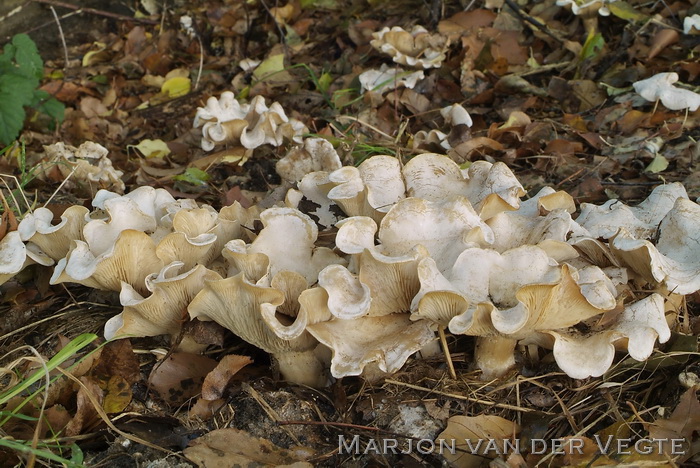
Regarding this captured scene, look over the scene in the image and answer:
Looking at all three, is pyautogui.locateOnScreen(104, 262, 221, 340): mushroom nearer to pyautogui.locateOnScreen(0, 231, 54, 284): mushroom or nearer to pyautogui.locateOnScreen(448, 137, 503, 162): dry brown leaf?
pyautogui.locateOnScreen(0, 231, 54, 284): mushroom

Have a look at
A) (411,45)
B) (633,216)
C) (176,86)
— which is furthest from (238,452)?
(176,86)

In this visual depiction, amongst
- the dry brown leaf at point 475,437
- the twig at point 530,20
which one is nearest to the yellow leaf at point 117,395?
the dry brown leaf at point 475,437

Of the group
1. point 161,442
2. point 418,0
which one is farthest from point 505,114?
point 161,442

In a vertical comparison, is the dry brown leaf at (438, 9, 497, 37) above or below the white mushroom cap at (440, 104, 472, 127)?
above

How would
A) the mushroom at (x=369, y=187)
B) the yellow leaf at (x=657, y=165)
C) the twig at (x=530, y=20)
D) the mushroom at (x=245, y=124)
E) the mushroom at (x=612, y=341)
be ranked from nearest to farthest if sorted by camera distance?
the mushroom at (x=612, y=341), the mushroom at (x=369, y=187), the yellow leaf at (x=657, y=165), the mushroom at (x=245, y=124), the twig at (x=530, y=20)

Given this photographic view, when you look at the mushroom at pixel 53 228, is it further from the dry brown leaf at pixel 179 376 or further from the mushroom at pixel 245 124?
the mushroom at pixel 245 124

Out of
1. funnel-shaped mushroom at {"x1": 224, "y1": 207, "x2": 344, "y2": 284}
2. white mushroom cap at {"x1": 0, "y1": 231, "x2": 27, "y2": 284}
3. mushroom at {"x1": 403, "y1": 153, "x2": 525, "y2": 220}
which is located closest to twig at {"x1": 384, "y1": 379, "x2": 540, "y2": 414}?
funnel-shaped mushroom at {"x1": 224, "y1": 207, "x2": 344, "y2": 284}
